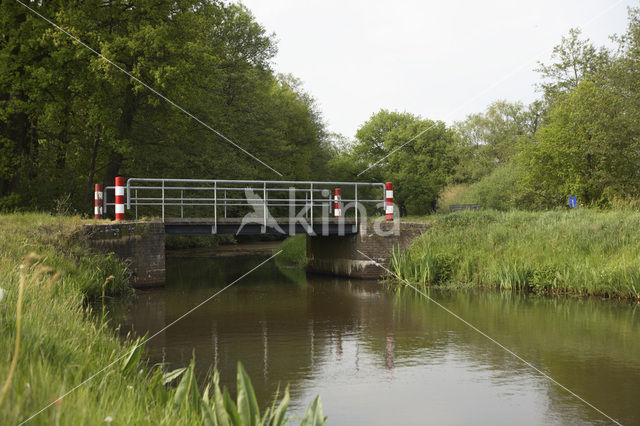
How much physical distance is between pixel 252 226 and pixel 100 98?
7.32 m

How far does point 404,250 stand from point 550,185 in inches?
678

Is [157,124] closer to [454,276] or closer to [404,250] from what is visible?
[404,250]

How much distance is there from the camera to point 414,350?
8391 millimetres

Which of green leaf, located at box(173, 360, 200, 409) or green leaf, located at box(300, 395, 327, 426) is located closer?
green leaf, located at box(300, 395, 327, 426)

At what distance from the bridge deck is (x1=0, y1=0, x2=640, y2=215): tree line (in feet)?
11.6

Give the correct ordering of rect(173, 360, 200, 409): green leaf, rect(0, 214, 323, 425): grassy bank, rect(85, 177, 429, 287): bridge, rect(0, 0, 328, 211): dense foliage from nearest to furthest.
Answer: rect(0, 214, 323, 425): grassy bank
rect(173, 360, 200, 409): green leaf
rect(85, 177, 429, 287): bridge
rect(0, 0, 328, 211): dense foliage

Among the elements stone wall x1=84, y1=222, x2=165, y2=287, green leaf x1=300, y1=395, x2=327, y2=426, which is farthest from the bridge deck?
green leaf x1=300, y1=395, x2=327, y2=426

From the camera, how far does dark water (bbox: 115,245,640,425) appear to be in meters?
5.94

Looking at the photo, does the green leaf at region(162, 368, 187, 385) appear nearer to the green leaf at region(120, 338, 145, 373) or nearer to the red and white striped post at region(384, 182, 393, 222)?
the green leaf at region(120, 338, 145, 373)

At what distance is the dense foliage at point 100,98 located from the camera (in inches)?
752

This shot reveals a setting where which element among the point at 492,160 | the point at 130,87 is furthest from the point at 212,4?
the point at 492,160

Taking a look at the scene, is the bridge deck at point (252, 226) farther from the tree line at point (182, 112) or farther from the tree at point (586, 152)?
the tree at point (586, 152)

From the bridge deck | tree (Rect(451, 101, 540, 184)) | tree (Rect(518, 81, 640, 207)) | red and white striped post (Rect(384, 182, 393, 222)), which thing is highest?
tree (Rect(451, 101, 540, 184))

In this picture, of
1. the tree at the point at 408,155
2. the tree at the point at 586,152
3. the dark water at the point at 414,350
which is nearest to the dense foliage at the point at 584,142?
the tree at the point at 586,152
